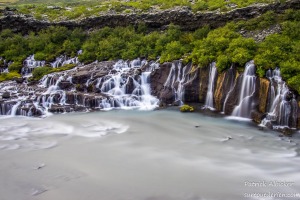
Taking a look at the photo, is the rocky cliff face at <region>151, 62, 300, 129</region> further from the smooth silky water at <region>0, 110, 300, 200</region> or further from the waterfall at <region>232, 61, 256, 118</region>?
the smooth silky water at <region>0, 110, 300, 200</region>

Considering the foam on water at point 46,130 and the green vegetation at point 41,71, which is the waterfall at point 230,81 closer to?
the foam on water at point 46,130

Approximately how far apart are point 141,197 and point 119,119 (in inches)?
379

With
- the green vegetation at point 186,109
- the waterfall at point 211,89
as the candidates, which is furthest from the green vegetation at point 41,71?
the waterfall at point 211,89

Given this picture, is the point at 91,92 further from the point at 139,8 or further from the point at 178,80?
the point at 139,8

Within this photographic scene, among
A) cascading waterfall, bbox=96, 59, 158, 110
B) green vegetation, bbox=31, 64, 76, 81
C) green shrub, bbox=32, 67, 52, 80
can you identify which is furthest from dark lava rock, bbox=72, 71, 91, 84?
green shrub, bbox=32, 67, 52, 80

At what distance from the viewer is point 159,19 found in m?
33.1

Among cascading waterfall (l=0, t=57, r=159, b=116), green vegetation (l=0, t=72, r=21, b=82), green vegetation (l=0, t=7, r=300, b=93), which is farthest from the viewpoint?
green vegetation (l=0, t=72, r=21, b=82)

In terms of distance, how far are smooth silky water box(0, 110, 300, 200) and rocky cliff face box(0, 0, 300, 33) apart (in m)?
12.0

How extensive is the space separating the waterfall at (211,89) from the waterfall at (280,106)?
3863 mm

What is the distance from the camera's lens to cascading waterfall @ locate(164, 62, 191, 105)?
23.7 metres

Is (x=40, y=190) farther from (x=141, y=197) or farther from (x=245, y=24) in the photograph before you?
(x=245, y=24)

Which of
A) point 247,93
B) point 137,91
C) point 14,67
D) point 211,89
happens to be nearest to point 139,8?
point 137,91

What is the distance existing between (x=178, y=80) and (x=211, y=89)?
2.80 m

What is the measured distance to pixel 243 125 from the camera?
19000mm
